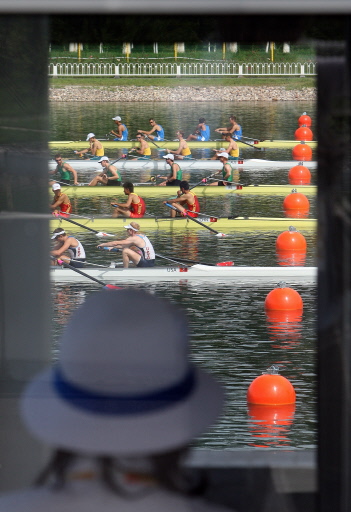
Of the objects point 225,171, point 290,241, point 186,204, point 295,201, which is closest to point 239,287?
point 290,241

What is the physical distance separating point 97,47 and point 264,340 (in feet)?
25.9

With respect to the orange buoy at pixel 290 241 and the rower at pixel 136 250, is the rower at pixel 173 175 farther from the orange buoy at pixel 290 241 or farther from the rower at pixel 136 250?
the rower at pixel 136 250

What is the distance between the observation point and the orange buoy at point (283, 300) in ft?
30.7

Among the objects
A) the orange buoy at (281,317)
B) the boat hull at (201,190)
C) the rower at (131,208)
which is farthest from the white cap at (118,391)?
the boat hull at (201,190)

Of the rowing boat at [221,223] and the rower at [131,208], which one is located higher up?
the rower at [131,208]

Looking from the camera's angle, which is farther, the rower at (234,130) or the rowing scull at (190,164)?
the rowing scull at (190,164)

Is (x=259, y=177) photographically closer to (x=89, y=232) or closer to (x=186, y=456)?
(x=89, y=232)

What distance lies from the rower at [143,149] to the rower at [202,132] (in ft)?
3.33

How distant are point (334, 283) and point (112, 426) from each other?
0.47 meters

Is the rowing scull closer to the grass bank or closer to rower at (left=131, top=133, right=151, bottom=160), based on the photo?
rower at (left=131, top=133, right=151, bottom=160)

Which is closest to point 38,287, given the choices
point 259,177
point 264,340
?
point 264,340

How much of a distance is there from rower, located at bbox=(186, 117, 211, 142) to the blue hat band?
13.4 m

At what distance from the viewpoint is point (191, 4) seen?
1284 millimetres

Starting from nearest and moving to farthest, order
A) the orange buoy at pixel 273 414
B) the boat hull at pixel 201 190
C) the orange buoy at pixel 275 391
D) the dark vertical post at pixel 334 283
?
the dark vertical post at pixel 334 283
the orange buoy at pixel 273 414
the orange buoy at pixel 275 391
the boat hull at pixel 201 190
